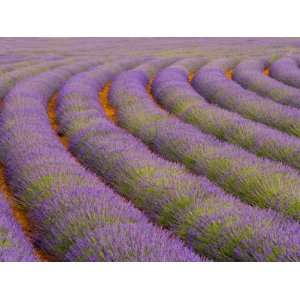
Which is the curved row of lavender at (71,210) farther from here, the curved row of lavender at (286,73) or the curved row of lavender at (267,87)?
the curved row of lavender at (286,73)

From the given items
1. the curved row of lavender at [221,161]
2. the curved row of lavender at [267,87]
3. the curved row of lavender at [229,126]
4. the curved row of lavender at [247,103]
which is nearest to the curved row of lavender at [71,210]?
the curved row of lavender at [221,161]

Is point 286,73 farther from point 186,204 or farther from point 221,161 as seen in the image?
point 186,204

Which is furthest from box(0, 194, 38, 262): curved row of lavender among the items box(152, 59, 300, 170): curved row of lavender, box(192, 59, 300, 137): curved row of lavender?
box(192, 59, 300, 137): curved row of lavender

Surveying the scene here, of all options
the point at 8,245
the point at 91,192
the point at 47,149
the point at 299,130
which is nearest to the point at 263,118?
the point at 299,130

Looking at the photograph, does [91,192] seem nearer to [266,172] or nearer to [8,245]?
[8,245]

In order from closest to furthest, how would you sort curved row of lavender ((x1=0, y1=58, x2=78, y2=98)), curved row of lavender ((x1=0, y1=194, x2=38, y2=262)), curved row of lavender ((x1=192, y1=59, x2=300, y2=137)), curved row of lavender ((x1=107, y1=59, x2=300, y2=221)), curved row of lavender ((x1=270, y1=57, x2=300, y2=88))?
curved row of lavender ((x1=0, y1=194, x2=38, y2=262)) → curved row of lavender ((x1=107, y1=59, x2=300, y2=221)) → curved row of lavender ((x1=192, y1=59, x2=300, y2=137)) → curved row of lavender ((x1=0, y1=58, x2=78, y2=98)) → curved row of lavender ((x1=270, y1=57, x2=300, y2=88))

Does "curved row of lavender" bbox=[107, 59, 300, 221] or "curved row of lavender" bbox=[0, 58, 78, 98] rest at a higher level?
"curved row of lavender" bbox=[107, 59, 300, 221]

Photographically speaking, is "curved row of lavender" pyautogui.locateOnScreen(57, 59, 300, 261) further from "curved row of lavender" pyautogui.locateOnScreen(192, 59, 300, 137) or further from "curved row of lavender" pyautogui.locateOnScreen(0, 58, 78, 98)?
"curved row of lavender" pyautogui.locateOnScreen(0, 58, 78, 98)
